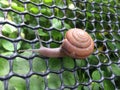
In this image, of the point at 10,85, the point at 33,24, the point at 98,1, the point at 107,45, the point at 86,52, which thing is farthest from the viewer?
the point at 98,1

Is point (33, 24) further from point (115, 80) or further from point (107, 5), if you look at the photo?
point (107, 5)

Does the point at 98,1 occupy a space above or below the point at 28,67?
above

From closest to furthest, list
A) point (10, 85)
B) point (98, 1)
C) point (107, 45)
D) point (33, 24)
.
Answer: point (10, 85) < point (33, 24) < point (107, 45) < point (98, 1)

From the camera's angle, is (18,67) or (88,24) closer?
(18,67)

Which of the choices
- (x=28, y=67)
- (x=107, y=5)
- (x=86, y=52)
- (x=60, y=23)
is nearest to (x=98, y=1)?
(x=107, y=5)

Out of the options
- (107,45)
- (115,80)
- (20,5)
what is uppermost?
(20,5)
